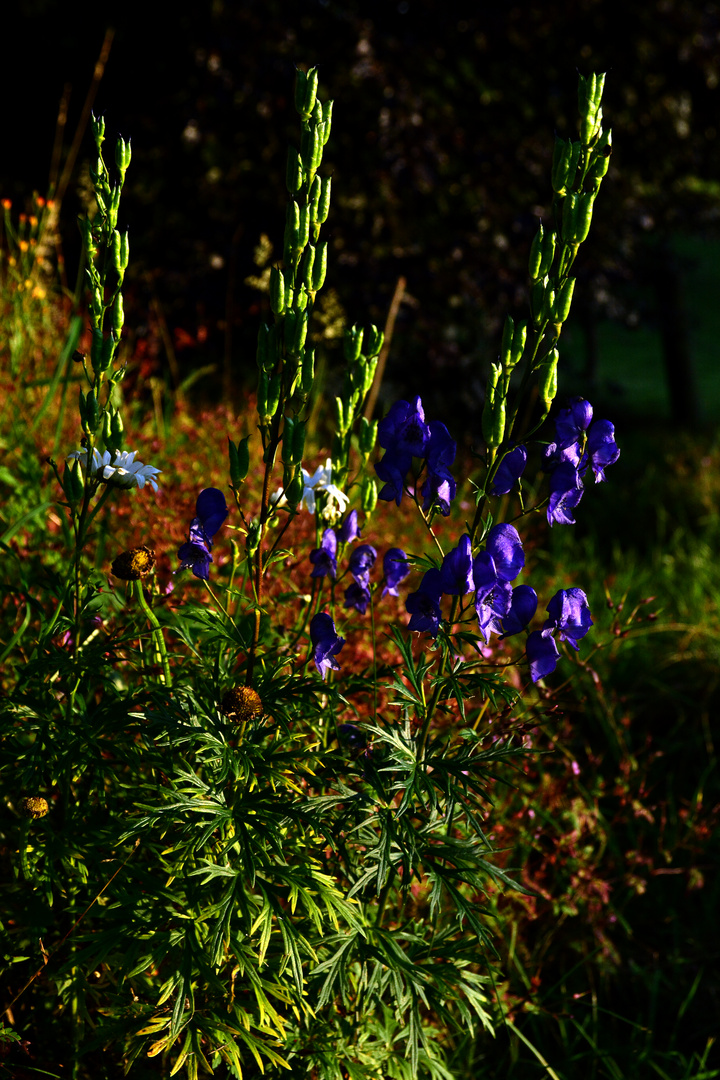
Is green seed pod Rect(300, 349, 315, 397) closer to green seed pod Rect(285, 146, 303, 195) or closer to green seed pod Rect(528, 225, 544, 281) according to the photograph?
green seed pod Rect(285, 146, 303, 195)

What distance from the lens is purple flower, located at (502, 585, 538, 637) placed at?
160cm

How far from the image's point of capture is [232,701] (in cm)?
155

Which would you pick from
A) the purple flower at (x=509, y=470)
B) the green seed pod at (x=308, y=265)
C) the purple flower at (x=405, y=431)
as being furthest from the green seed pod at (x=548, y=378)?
the green seed pod at (x=308, y=265)

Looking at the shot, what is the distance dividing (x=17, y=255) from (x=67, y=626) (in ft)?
13.4

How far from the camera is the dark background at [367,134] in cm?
609

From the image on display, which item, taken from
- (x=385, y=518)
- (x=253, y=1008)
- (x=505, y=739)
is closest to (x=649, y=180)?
(x=385, y=518)

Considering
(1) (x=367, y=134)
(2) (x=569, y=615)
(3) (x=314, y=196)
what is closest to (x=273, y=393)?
(3) (x=314, y=196)

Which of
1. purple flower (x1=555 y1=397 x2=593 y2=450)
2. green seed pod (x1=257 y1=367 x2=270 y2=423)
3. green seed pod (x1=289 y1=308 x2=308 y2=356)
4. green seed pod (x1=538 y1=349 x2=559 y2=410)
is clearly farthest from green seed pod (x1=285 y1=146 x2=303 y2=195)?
purple flower (x1=555 y1=397 x2=593 y2=450)

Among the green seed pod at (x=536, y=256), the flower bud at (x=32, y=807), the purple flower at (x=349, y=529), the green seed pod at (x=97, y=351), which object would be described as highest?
the green seed pod at (x=536, y=256)

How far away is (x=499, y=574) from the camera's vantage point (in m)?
1.59

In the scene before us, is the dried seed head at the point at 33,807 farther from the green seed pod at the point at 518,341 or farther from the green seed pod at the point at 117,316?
the green seed pod at the point at 518,341

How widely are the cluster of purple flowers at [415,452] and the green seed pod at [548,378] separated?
19 cm

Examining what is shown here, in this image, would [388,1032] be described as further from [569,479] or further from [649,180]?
[649,180]

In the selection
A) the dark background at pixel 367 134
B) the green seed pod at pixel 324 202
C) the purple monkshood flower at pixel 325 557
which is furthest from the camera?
the dark background at pixel 367 134
